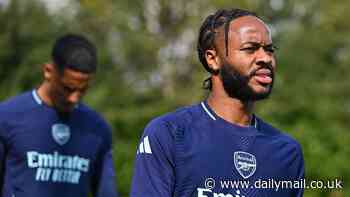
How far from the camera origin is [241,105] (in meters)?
5.14

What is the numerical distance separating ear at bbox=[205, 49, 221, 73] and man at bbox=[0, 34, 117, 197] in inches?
89.1

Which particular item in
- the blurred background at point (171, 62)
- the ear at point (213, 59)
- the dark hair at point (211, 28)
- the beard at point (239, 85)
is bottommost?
the blurred background at point (171, 62)

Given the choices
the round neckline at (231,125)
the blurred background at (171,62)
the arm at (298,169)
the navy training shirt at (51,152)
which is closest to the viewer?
the round neckline at (231,125)

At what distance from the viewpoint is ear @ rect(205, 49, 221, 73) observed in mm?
5141

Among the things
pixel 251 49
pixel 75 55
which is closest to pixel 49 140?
pixel 75 55

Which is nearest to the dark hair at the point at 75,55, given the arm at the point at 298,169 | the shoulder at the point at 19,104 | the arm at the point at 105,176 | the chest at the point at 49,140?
the shoulder at the point at 19,104

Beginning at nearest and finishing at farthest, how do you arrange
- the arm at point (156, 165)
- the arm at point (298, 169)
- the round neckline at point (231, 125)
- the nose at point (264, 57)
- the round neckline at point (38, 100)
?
the arm at point (156, 165) < the nose at point (264, 57) < the round neckline at point (231, 125) < the arm at point (298, 169) < the round neckline at point (38, 100)

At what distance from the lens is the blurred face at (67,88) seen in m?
7.29

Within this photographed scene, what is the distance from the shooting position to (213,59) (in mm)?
5160

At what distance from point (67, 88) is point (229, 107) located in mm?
2388

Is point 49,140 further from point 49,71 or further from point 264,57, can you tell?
point 264,57

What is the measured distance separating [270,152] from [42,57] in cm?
1194

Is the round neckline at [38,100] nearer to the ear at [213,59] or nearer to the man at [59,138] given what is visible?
the man at [59,138]

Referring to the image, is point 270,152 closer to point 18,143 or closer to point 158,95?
point 18,143
